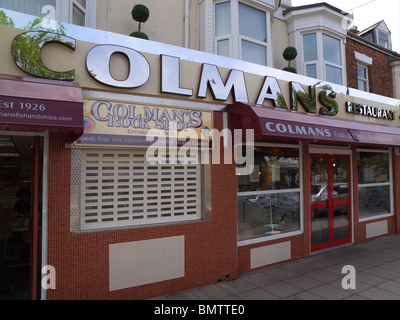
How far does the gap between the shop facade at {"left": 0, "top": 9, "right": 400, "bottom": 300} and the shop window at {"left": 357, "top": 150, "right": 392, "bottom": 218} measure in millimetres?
1533

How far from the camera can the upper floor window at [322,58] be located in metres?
8.30

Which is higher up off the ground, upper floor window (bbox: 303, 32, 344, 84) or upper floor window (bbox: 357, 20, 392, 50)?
upper floor window (bbox: 357, 20, 392, 50)

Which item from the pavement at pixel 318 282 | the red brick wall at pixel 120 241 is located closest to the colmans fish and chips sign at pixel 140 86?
the red brick wall at pixel 120 241

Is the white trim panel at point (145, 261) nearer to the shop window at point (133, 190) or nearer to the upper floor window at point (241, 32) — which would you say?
the shop window at point (133, 190)

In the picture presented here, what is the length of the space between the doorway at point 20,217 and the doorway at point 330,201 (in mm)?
5505

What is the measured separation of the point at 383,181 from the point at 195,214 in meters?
6.64

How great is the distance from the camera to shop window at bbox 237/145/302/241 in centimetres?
546

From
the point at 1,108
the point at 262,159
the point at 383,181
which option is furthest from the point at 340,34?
the point at 1,108

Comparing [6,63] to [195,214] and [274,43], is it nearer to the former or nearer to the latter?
[195,214]

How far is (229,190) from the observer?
16.3 feet

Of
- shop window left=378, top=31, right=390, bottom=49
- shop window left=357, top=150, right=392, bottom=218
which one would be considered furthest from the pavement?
shop window left=378, top=31, right=390, bottom=49

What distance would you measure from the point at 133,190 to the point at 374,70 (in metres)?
10.3

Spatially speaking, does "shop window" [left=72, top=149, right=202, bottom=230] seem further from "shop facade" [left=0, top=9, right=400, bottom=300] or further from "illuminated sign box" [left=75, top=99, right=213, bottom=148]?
"illuminated sign box" [left=75, top=99, right=213, bottom=148]

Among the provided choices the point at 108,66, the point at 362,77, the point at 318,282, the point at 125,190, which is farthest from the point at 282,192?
the point at 362,77
